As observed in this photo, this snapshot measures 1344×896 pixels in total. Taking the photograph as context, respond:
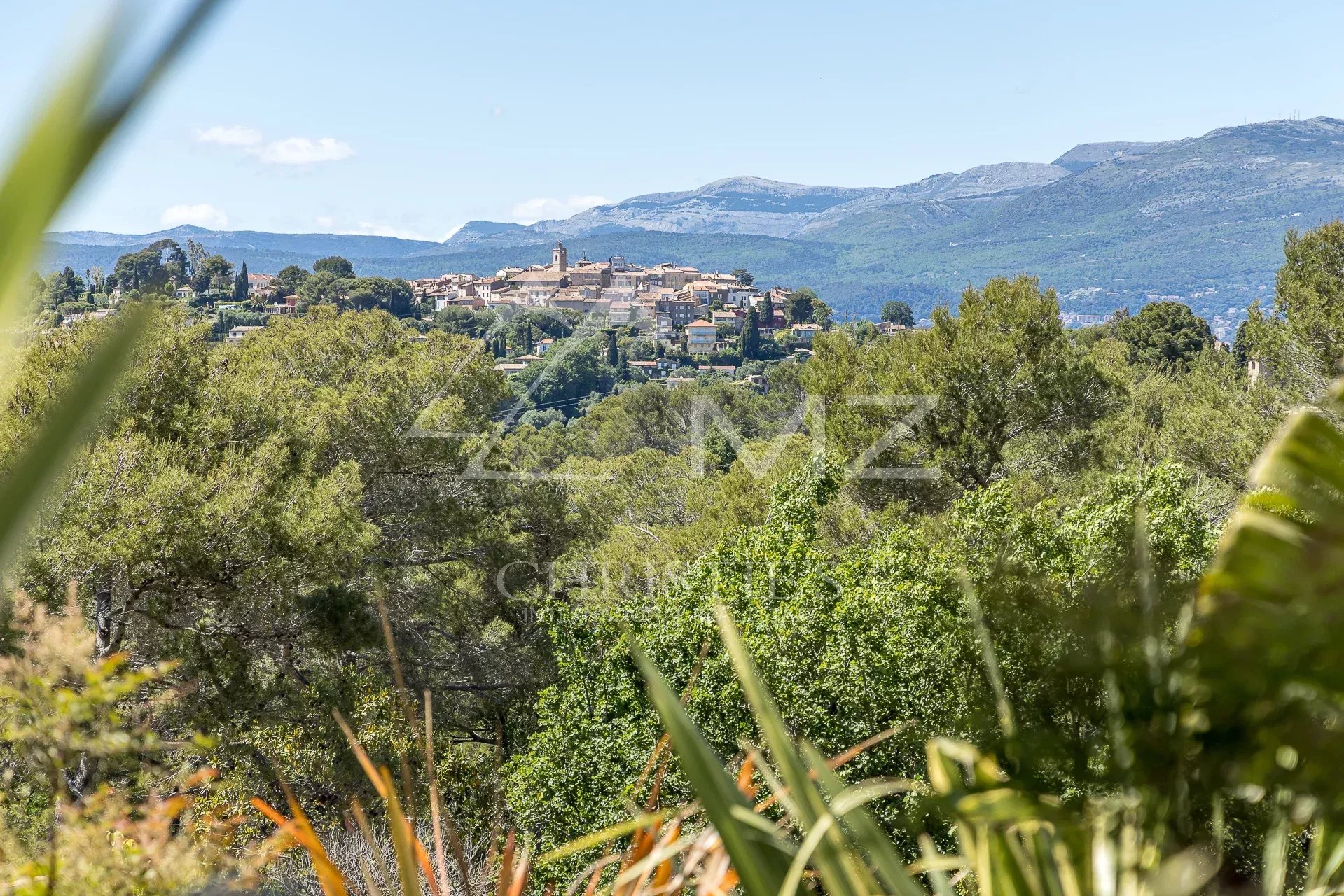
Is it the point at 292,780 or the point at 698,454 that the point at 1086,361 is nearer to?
the point at 698,454

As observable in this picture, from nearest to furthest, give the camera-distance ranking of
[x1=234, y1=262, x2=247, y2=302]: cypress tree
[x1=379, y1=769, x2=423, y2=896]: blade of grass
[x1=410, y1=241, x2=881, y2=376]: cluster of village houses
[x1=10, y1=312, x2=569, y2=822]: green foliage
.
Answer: [x1=379, y1=769, x2=423, y2=896]: blade of grass < [x1=10, y1=312, x2=569, y2=822]: green foliage < [x1=234, y1=262, x2=247, y2=302]: cypress tree < [x1=410, y1=241, x2=881, y2=376]: cluster of village houses

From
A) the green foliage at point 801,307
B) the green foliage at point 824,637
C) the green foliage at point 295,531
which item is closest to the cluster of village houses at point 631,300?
the green foliage at point 801,307

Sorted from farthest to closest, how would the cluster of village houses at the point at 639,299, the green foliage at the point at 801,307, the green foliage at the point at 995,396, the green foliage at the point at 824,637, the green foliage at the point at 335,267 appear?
the green foliage at the point at 801,307 → the green foliage at the point at 335,267 → the cluster of village houses at the point at 639,299 → the green foliage at the point at 995,396 → the green foliage at the point at 824,637

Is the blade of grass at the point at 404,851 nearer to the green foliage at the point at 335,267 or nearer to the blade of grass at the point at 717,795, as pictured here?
the blade of grass at the point at 717,795

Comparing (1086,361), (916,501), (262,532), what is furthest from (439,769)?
(1086,361)

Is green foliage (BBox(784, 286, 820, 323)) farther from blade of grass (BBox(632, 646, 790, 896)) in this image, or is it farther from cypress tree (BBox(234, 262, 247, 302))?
blade of grass (BBox(632, 646, 790, 896))

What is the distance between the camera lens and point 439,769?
315 inches

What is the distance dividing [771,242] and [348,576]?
190 metres

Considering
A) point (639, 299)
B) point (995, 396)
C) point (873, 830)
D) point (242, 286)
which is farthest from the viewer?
point (639, 299)

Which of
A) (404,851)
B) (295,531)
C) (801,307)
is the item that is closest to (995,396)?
(295,531)

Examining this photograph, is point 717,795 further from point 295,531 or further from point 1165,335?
point 1165,335

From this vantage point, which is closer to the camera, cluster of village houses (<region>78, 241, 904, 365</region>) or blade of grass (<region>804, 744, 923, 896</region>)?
blade of grass (<region>804, 744, 923, 896</region>)


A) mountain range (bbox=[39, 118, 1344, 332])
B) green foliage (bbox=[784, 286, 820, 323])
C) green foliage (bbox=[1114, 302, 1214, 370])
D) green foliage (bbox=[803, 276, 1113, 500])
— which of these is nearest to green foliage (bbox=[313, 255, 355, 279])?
green foliage (bbox=[784, 286, 820, 323])

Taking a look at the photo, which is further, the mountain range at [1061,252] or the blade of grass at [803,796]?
the mountain range at [1061,252]
